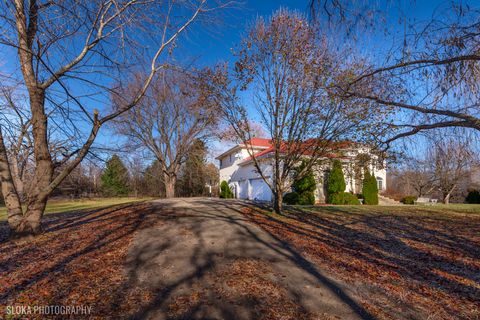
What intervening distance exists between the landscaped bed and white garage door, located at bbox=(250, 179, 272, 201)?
843 centimetres

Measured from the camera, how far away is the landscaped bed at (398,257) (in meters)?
4.11

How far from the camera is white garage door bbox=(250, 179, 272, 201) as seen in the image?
65.0 ft

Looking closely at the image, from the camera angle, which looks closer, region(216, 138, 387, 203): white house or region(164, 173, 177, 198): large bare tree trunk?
region(216, 138, 387, 203): white house

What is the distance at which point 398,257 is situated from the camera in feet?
21.0

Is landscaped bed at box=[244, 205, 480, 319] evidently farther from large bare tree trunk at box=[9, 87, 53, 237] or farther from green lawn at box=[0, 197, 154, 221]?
green lawn at box=[0, 197, 154, 221]

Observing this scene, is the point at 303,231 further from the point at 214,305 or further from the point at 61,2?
the point at 61,2

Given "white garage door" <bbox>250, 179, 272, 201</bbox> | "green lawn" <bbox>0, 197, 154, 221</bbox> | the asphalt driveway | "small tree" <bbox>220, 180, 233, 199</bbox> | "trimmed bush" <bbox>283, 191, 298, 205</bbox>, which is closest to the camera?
the asphalt driveway

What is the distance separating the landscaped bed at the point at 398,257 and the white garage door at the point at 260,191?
8435mm

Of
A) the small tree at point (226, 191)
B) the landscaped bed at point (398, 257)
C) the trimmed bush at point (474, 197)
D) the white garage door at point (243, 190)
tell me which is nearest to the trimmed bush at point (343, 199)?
the white garage door at point (243, 190)

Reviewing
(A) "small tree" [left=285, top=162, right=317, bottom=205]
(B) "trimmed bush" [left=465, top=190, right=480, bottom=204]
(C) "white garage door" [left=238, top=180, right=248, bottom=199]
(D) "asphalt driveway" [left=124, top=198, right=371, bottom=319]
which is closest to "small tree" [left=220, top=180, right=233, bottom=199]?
(C) "white garage door" [left=238, top=180, right=248, bottom=199]

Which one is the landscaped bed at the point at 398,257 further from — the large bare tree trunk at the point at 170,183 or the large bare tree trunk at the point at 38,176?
the large bare tree trunk at the point at 170,183

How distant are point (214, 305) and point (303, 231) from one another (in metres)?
5.24

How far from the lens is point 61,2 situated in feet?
16.2

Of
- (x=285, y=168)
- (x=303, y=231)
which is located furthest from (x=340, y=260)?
(x=285, y=168)
